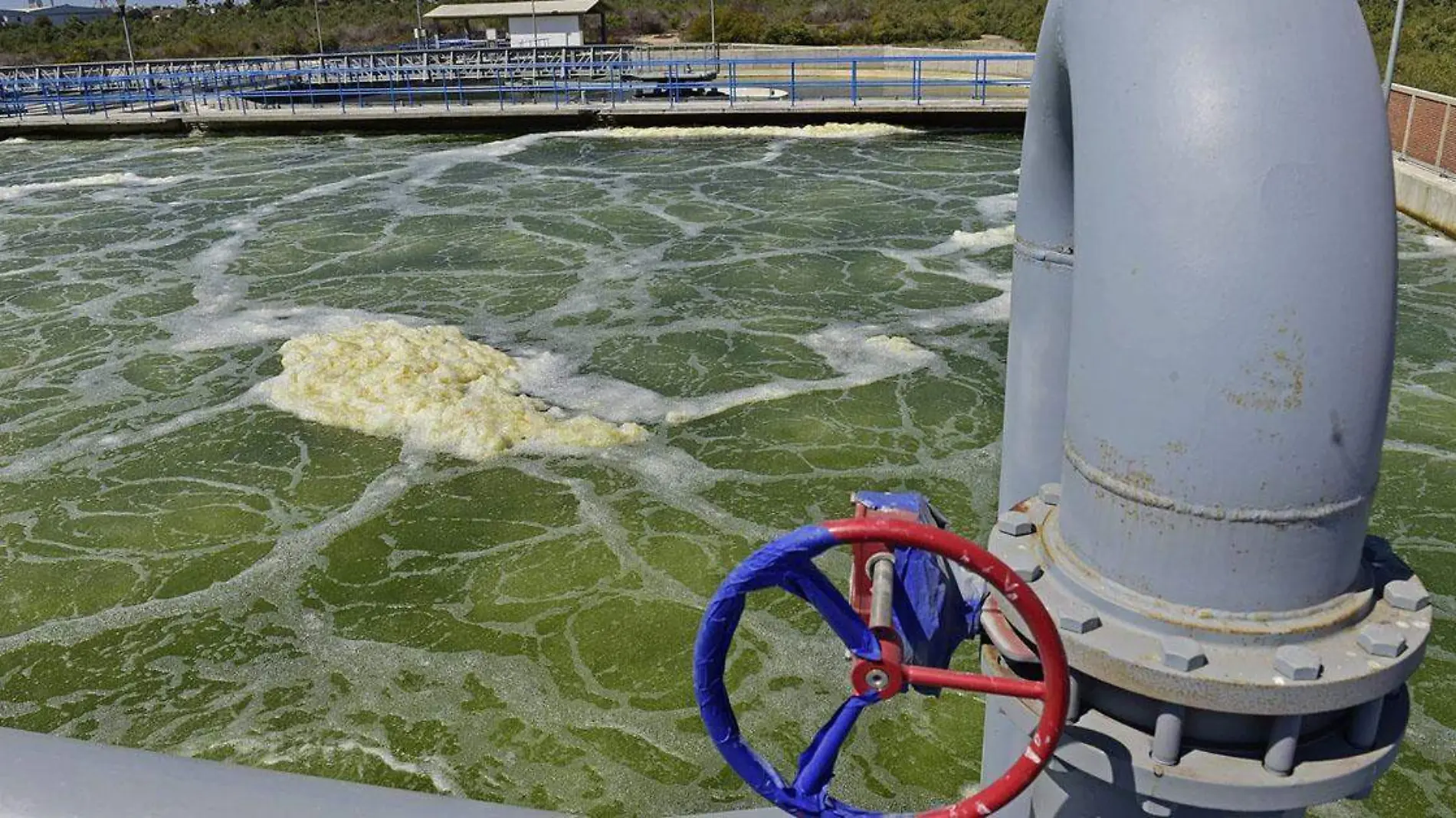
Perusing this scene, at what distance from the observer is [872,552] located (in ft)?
5.32

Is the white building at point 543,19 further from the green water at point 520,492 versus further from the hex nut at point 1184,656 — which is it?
the hex nut at point 1184,656

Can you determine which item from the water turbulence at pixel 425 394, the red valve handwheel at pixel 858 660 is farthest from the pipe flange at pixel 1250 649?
the water turbulence at pixel 425 394

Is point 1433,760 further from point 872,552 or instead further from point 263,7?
point 263,7

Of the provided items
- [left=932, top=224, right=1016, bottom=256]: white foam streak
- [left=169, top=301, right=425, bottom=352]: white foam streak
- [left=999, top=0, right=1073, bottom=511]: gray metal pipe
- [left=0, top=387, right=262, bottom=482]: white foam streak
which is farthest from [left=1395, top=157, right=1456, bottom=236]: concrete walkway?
[left=999, top=0, right=1073, bottom=511]: gray metal pipe

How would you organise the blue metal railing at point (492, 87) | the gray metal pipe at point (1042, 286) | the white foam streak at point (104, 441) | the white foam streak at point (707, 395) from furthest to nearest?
the blue metal railing at point (492, 87), the white foam streak at point (707, 395), the white foam streak at point (104, 441), the gray metal pipe at point (1042, 286)

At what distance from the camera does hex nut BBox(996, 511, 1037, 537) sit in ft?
5.94

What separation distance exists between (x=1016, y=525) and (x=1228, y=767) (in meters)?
0.49

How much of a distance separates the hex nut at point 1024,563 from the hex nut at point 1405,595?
47cm

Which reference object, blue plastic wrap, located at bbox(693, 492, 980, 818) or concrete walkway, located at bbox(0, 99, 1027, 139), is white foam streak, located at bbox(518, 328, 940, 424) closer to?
blue plastic wrap, located at bbox(693, 492, 980, 818)

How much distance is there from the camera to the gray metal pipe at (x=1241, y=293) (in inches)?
52.6

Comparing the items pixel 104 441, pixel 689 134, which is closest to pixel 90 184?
pixel 689 134

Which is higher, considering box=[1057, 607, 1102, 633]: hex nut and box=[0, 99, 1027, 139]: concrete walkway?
box=[0, 99, 1027, 139]: concrete walkway

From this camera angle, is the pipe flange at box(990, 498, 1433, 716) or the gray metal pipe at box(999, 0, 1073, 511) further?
the gray metal pipe at box(999, 0, 1073, 511)

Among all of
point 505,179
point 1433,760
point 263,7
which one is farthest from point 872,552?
point 263,7
